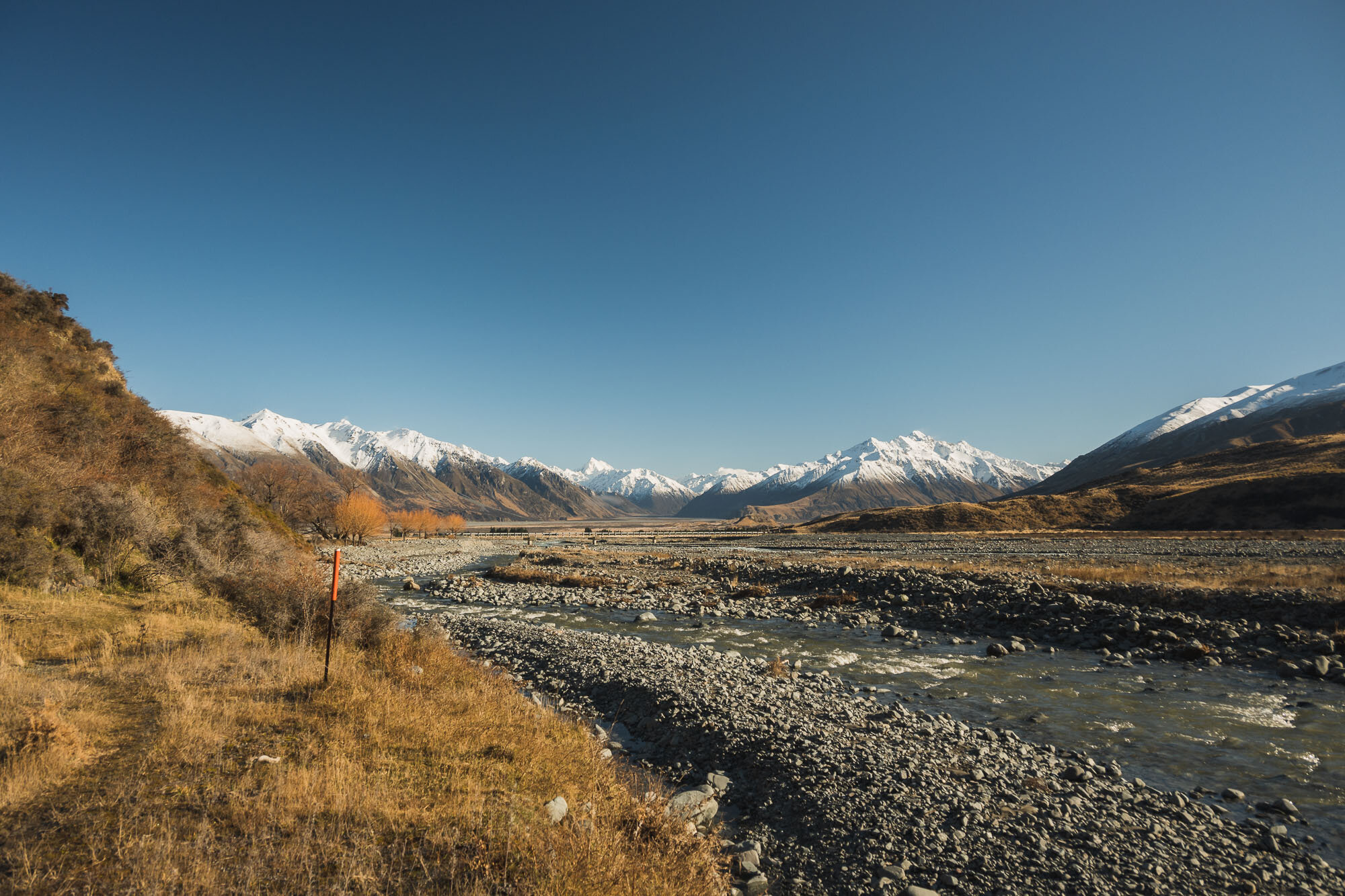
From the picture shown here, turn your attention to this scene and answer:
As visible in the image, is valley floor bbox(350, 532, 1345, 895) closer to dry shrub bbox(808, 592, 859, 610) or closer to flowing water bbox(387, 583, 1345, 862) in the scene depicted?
flowing water bbox(387, 583, 1345, 862)

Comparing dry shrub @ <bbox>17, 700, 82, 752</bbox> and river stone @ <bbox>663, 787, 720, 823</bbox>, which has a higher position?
dry shrub @ <bbox>17, 700, 82, 752</bbox>

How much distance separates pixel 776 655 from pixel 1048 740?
8.50 meters

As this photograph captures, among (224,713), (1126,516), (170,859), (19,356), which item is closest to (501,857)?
(170,859)

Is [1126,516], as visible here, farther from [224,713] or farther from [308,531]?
[308,531]

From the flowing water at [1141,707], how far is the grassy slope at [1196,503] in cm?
8053

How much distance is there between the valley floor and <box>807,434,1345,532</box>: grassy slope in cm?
5777

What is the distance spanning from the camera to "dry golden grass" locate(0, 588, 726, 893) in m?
4.90

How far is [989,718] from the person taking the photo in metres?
11.7

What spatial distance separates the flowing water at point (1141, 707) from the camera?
8820 mm

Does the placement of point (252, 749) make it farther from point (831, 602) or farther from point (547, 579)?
point (547, 579)

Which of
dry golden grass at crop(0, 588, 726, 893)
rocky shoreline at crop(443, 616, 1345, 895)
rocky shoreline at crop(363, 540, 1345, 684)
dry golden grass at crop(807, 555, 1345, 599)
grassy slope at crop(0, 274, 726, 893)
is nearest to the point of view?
dry golden grass at crop(0, 588, 726, 893)

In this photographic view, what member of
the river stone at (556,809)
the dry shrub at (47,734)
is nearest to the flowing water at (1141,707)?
the river stone at (556,809)

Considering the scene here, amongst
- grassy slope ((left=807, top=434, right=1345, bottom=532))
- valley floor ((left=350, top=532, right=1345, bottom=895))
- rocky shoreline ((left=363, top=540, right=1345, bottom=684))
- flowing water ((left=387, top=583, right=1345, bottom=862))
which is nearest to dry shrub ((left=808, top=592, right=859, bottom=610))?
rocky shoreline ((left=363, top=540, right=1345, bottom=684))

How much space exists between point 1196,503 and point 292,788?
359 feet
